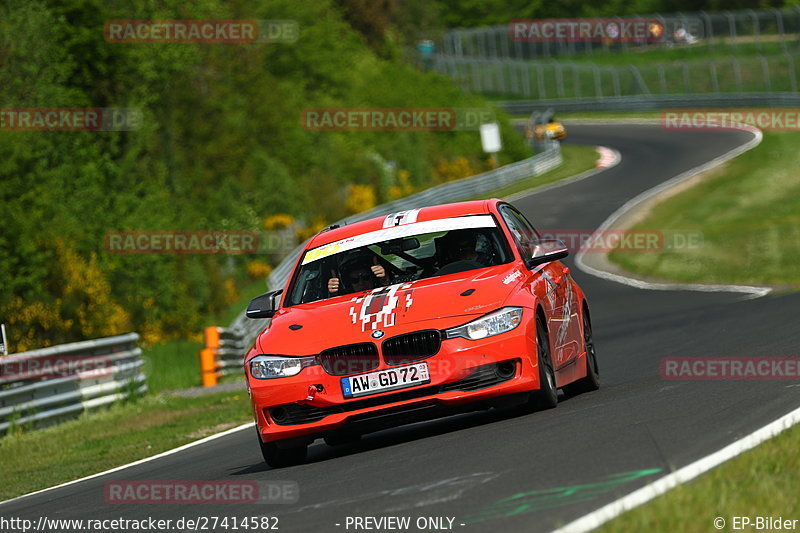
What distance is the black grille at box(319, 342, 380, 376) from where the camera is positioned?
353 inches

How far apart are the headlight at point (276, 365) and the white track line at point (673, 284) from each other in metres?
14.6

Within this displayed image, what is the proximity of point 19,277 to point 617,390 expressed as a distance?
25617 millimetres

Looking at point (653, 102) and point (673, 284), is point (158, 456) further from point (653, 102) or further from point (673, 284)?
point (653, 102)

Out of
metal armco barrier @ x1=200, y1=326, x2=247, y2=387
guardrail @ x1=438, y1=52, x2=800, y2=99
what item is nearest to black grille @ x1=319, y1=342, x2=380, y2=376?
metal armco barrier @ x1=200, y1=326, x2=247, y2=387

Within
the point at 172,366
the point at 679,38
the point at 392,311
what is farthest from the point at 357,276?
the point at 679,38

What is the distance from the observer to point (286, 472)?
898 centimetres

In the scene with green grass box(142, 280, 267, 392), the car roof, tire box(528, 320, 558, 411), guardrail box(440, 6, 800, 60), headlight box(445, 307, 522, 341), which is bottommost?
green grass box(142, 280, 267, 392)

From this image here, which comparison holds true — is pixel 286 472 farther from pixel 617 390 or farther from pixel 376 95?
pixel 376 95

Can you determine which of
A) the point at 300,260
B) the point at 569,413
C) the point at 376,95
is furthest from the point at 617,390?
the point at 376,95

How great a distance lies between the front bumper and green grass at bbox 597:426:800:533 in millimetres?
2850

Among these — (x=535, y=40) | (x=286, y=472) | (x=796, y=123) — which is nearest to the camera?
(x=286, y=472)

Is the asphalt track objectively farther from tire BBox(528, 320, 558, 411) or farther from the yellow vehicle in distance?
the yellow vehicle in distance

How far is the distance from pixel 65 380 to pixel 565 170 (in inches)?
1645

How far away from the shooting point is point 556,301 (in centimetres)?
1029
